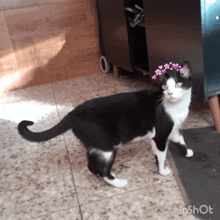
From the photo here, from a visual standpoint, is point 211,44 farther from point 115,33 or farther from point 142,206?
point 115,33

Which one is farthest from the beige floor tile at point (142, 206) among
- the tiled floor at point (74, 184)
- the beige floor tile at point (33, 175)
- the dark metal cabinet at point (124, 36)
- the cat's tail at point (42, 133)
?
the dark metal cabinet at point (124, 36)

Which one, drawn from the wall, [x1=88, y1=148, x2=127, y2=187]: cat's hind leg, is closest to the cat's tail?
[x1=88, y1=148, x2=127, y2=187]: cat's hind leg

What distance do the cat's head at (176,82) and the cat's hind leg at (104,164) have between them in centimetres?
35

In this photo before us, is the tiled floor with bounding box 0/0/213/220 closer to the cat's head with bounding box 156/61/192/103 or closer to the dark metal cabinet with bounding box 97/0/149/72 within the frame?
the dark metal cabinet with bounding box 97/0/149/72

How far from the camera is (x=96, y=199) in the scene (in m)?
1.12

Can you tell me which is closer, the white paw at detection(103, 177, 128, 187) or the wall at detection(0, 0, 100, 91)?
the white paw at detection(103, 177, 128, 187)

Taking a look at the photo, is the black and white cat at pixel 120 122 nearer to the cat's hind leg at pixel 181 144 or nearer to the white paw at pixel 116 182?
the white paw at pixel 116 182

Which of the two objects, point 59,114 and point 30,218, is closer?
point 30,218

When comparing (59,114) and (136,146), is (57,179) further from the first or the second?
(59,114)

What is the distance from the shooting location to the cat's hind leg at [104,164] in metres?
1.13

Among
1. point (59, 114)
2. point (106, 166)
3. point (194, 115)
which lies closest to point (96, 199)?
point (106, 166)

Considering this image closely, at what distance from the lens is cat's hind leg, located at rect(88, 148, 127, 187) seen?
113 centimetres

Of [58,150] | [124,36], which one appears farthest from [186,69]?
[124,36]

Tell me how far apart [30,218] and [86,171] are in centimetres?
35
